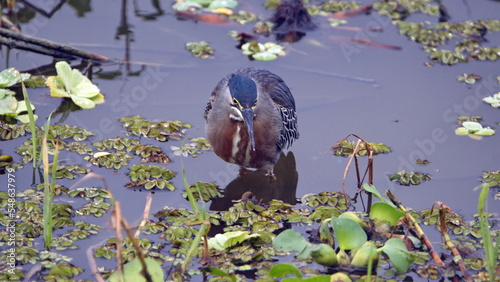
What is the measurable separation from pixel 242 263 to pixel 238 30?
453 centimetres

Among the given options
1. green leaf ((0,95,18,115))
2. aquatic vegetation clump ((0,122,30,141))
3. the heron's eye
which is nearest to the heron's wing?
the heron's eye

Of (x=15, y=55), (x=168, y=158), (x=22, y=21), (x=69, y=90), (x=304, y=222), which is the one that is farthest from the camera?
(x=22, y=21)

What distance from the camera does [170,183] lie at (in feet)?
16.8

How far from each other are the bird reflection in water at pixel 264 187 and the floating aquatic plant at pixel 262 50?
1.72 meters

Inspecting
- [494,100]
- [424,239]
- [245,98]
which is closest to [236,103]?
[245,98]

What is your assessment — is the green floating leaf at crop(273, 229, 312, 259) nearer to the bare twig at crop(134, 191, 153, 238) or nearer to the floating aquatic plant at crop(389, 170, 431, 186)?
the bare twig at crop(134, 191, 153, 238)

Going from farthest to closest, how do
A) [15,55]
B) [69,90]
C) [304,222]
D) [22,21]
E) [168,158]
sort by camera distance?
[22,21] < [15,55] < [69,90] < [168,158] < [304,222]

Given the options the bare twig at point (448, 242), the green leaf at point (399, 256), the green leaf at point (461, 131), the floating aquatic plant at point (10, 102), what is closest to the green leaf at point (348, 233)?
the green leaf at point (399, 256)

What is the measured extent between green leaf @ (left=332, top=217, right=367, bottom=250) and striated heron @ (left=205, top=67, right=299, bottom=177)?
1101 mm

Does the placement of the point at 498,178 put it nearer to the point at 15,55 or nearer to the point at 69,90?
the point at 69,90

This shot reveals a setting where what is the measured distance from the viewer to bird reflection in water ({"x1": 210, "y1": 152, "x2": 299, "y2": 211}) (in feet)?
16.9

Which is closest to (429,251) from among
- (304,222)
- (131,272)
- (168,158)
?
(304,222)

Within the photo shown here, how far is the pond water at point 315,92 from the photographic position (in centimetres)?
549

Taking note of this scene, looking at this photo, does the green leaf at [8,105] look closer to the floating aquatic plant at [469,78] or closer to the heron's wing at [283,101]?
the heron's wing at [283,101]
